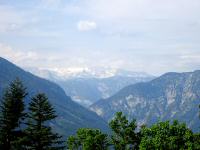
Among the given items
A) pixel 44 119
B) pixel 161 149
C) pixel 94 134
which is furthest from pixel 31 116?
pixel 161 149

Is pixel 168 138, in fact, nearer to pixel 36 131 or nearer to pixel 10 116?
pixel 36 131

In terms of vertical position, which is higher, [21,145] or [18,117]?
[18,117]

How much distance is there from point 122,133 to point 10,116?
70.9 ft

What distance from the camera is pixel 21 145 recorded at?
6956 centimetres

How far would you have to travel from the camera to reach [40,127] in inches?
2894

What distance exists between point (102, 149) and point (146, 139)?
12.8 m

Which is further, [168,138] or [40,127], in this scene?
[40,127]

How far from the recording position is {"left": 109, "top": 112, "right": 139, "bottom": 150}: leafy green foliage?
80.4 meters

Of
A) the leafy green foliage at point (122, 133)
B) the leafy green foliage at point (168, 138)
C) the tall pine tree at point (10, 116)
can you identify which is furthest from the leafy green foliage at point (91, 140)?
the tall pine tree at point (10, 116)

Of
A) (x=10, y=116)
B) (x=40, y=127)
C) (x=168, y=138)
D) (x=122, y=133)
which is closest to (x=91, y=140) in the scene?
(x=122, y=133)

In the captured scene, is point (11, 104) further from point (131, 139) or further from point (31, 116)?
point (131, 139)

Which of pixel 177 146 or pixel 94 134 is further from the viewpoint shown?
pixel 94 134

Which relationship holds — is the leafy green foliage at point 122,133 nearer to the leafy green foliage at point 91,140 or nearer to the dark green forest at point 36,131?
the leafy green foliage at point 91,140

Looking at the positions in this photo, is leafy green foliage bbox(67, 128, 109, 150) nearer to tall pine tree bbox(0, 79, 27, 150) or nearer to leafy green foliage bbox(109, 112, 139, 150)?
leafy green foliage bbox(109, 112, 139, 150)
